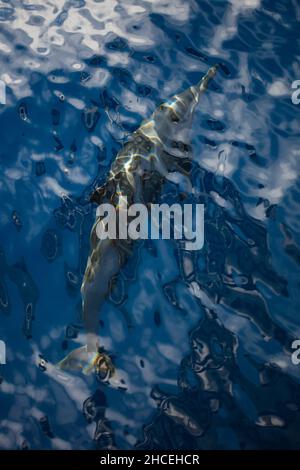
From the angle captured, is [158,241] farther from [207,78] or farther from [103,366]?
[207,78]

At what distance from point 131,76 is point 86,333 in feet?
16.9

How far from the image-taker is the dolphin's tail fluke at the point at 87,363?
559cm

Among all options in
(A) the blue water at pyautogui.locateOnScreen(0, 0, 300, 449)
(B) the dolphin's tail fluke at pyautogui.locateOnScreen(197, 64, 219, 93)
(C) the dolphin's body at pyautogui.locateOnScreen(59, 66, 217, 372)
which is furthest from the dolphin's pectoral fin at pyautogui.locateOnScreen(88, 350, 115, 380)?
(B) the dolphin's tail fluke at pyautogui.locateOnScreen(197, 64, 219, 93)

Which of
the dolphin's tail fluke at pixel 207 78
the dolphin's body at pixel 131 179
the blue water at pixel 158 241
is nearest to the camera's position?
the blue water at pixel 158 241

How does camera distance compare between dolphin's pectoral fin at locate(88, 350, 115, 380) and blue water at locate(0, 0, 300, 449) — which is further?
dolphin's pectoral fin at locate(88, 350, 115, 380)

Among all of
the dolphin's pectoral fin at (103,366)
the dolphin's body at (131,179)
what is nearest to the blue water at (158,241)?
the dolphin's pectoral fin at (103,366)

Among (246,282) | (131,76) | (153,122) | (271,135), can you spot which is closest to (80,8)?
(131,76)

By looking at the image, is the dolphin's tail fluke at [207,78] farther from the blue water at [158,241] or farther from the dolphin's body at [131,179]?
the blue water at [158,241]

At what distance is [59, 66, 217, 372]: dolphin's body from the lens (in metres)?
5.54

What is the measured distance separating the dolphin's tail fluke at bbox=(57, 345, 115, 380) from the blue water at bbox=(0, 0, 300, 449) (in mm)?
170

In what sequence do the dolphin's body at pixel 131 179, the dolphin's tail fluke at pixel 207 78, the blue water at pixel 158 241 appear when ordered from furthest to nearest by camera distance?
1. the dolphin's tail fluke at pixel 207 78
2. the dolphin's body at pixel 131 179
3. the blue water at pixel 158 241

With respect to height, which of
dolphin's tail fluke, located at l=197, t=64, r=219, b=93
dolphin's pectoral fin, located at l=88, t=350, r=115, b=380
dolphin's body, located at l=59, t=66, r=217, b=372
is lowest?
dolphin's pectoral fin, located at l=88, t=350, r=115, b=380

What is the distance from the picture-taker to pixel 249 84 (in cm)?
773

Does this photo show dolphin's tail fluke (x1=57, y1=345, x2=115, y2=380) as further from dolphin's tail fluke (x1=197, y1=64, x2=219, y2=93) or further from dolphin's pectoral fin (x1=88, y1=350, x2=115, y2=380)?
dolphin's tail fluke (x1=197, y1=64, x2=219, y2=93)
